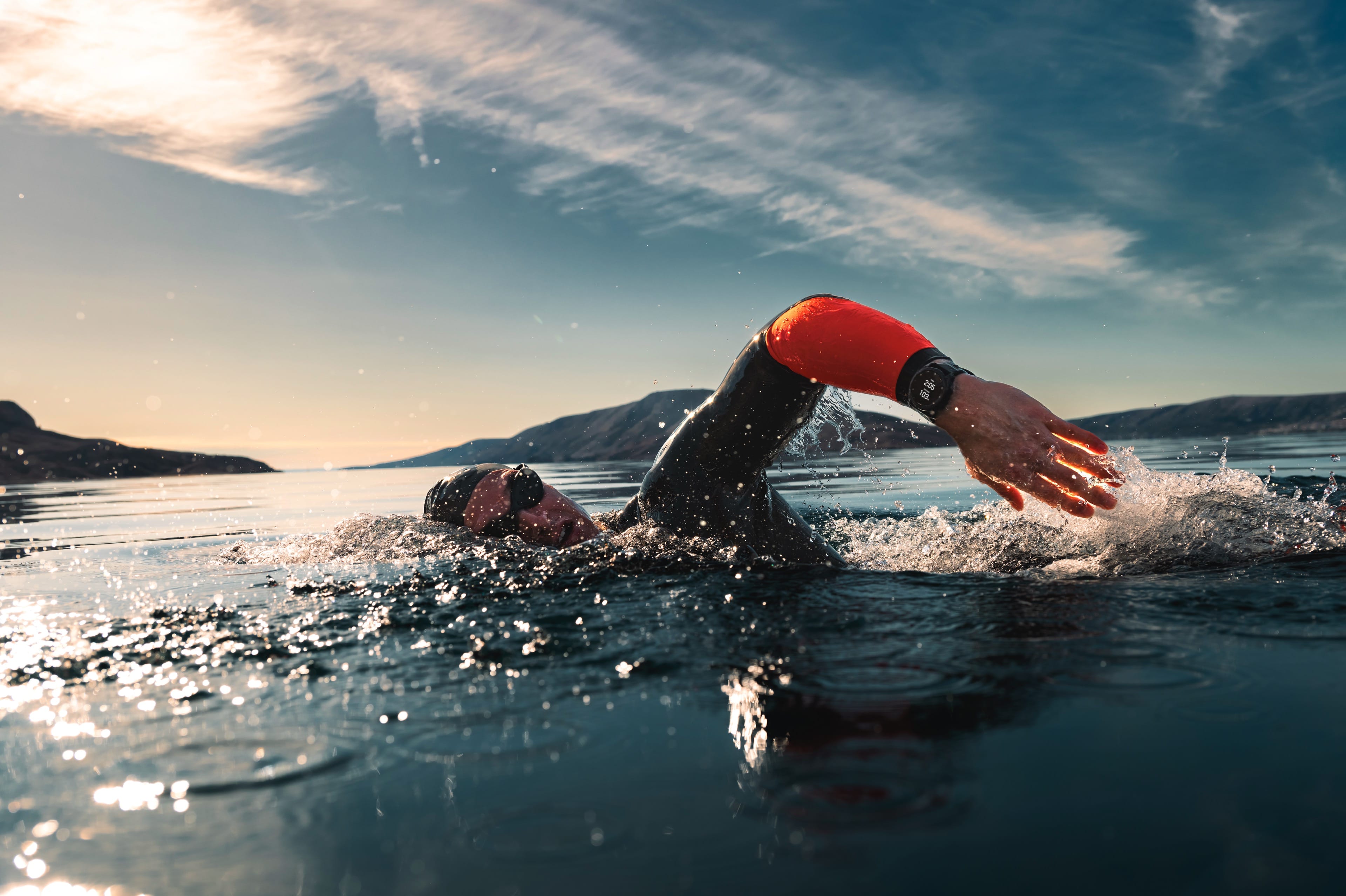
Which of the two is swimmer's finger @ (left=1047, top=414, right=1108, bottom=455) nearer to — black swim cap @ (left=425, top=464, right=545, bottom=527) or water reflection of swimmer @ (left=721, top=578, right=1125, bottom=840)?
water reflection of swimmer @ (left=721, top=578, right=1125, bottom=840)

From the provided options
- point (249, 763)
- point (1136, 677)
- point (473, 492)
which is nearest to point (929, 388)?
point (1136, 677)

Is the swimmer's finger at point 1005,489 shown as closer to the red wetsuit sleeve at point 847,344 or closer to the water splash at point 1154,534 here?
the red wetsuit sleeve at point 847,344

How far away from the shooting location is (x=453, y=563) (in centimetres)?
387

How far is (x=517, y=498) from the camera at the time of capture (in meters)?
4.51

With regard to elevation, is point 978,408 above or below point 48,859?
above

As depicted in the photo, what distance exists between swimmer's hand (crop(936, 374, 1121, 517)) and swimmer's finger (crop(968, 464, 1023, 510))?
51 mm

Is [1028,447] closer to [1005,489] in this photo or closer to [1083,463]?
[1083,463]

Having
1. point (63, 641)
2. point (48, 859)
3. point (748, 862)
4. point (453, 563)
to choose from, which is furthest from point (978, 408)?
point (63, 641)

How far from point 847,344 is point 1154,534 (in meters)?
1.91

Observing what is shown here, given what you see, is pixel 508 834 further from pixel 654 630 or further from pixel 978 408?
pixel 978 408

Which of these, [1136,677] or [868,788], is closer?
[868,788]

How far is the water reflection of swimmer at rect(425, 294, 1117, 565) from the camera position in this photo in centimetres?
214

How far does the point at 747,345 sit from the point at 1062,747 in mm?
2269

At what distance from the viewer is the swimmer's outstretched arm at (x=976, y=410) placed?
2.10 m
